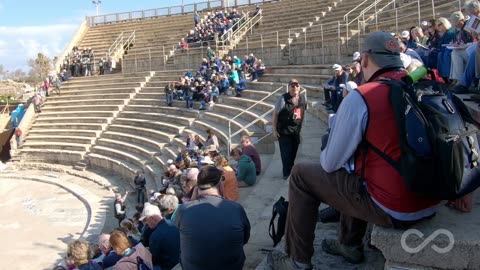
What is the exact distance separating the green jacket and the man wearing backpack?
4900 mm

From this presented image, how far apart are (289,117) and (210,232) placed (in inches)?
142

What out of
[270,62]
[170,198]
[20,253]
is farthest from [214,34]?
[170,198]

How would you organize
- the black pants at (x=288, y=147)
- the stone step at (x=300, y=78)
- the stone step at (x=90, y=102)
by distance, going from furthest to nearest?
the stone step at (x=90, y=102) → the stone step at (x=300, y=78) → the black pants at (x=288, y=147)

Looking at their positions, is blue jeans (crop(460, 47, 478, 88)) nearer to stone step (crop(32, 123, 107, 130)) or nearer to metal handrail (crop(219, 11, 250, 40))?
stone step (crop(32, 123, 107, 130))

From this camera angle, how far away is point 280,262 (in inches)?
121

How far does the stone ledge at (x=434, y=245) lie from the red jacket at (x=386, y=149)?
0.13m

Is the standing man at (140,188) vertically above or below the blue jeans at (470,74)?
below

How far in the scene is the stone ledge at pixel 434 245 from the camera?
2.24 m

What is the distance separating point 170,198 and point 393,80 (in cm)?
410

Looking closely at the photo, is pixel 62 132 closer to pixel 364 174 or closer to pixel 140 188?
pixel 140 188

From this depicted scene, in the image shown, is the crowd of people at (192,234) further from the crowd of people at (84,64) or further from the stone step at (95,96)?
the crowd of people at (84,64)

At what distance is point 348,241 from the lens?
303 centimetres

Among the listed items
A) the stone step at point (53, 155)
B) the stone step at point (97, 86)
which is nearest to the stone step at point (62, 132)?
the stone step at point (53, 155)

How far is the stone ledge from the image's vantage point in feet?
7.36
